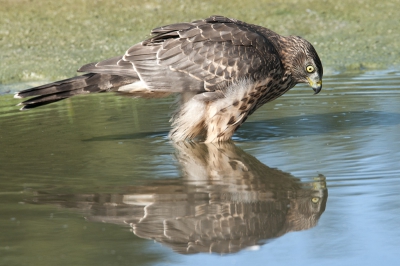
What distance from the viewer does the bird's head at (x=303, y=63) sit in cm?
665

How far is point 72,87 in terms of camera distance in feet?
20.6

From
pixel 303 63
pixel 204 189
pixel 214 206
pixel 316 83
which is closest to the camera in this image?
pixel 214 206

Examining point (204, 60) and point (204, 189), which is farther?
point (204, 60)

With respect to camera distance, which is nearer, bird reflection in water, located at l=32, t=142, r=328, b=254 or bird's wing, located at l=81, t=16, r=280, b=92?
bird reflection in water, located at l=32, t=142, r=328, b=254

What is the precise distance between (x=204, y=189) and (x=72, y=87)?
2.21m

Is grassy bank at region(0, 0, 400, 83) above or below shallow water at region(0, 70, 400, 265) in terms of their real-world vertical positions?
above

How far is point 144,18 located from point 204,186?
20.7 feet

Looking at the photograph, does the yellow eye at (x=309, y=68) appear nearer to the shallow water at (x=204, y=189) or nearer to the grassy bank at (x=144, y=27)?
the shallow water at (x=204, y=189)

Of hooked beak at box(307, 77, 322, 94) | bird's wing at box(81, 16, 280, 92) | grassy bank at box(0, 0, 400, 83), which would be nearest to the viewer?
bird's wing at box(81, 16, 280, 92)

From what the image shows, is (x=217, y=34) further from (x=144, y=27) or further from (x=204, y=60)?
(x=144, y=27)

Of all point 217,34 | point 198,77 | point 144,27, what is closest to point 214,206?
point 198,77

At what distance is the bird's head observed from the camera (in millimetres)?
6648

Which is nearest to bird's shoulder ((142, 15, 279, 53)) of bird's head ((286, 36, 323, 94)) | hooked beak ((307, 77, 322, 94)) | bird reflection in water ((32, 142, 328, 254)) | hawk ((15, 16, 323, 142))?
hawk ((15, 16, 323, 142))

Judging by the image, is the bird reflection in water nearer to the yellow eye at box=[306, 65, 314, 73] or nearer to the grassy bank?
the yellow eye at box=[306, 65, 314, 73]
